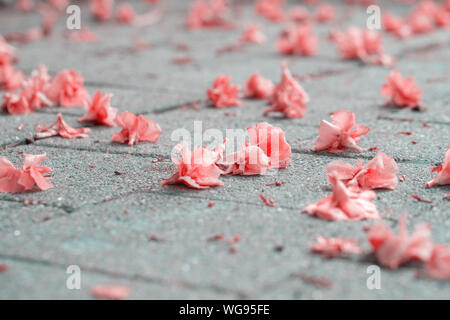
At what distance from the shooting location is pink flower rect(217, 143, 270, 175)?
188 cm

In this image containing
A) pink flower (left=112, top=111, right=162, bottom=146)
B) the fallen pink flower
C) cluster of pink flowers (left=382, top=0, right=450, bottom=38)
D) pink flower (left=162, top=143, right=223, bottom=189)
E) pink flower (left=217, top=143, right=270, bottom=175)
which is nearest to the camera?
the fallen pink flower

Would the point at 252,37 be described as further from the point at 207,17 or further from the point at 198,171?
the point at 198,171

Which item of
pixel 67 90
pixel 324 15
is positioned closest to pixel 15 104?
pixel 67 90

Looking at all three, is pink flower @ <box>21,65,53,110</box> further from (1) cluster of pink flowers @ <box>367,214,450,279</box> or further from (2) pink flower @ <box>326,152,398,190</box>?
(1) cluster of pink flowers @ <box>367,214,450,279</box>

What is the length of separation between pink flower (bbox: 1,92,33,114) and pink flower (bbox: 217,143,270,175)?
3.93ft

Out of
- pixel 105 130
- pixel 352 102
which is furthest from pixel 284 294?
pixel 352 102

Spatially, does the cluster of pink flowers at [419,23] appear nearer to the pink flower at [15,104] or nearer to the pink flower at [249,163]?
the pink flower at [15,104]

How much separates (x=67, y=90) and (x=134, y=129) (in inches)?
29.9

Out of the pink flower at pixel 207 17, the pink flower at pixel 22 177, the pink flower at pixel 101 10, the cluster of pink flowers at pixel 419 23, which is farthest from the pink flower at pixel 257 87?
the pink flower at pixel 101 10

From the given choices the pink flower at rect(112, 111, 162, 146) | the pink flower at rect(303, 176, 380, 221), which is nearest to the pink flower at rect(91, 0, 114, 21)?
the pink flower at rect(112, 111, 162, 146)

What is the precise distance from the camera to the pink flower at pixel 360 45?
4.23 meters

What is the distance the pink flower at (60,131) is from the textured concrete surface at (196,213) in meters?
0.04

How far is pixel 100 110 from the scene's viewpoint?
252cm
